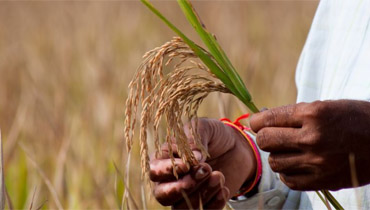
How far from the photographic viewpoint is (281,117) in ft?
4.10

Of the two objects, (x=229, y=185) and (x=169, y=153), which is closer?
(x=169, y=153)

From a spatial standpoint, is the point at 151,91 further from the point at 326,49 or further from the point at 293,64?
the point at 293,64

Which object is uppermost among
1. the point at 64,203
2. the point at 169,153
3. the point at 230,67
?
the point at 230,67

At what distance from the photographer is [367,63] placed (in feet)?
4.92

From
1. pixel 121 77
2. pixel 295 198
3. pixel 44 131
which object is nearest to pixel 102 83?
pixel 121 77

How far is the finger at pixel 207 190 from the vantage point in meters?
1.28

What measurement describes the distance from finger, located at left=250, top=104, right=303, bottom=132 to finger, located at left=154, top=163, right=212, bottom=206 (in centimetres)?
11

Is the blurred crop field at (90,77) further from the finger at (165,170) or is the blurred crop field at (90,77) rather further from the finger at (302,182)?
the finger at (302,182)

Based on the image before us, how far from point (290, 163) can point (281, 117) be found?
0.07m

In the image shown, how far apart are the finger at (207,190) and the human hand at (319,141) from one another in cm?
8

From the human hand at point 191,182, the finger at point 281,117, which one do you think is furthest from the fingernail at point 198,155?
the finger at point 281,117

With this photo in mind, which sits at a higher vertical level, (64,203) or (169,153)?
(169,153)

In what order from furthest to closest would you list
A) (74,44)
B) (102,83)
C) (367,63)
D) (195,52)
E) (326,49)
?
(74,44) → (102,83) → (326,49) → (367,63) → (195,52)

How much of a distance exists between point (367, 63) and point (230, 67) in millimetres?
348
